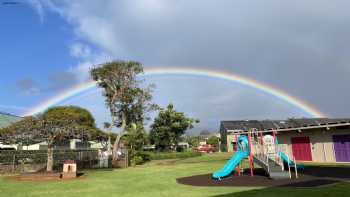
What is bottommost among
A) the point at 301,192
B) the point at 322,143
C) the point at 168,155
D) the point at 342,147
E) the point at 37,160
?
the point at 168,155

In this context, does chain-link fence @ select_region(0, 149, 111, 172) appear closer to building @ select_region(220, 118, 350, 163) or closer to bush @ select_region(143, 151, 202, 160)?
bush @ select_region(143, 151, 202, 160)

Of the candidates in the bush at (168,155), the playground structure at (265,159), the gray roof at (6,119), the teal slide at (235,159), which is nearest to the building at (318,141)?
the teal slide at (235,159)

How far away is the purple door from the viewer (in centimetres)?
2389

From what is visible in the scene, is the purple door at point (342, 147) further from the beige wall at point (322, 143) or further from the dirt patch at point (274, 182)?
the dirt patch at point (274, 182)

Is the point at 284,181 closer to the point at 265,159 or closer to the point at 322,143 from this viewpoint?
the point at 265,159

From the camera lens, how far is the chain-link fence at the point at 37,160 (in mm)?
24562

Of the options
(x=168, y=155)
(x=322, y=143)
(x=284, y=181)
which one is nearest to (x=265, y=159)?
(x=284, y=181)

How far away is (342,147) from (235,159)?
13034 mm

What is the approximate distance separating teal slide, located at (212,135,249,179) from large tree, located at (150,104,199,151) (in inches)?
1238

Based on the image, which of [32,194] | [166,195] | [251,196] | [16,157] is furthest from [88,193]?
[16,157]

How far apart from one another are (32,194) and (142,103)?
83.5ft

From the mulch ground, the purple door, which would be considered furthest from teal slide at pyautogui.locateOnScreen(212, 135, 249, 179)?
the purple door

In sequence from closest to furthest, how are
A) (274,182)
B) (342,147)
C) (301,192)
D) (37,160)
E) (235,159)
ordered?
(301,192)
(274,182)
(235,159)
(342,147)
(37,160)

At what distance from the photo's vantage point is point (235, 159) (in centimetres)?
1706
